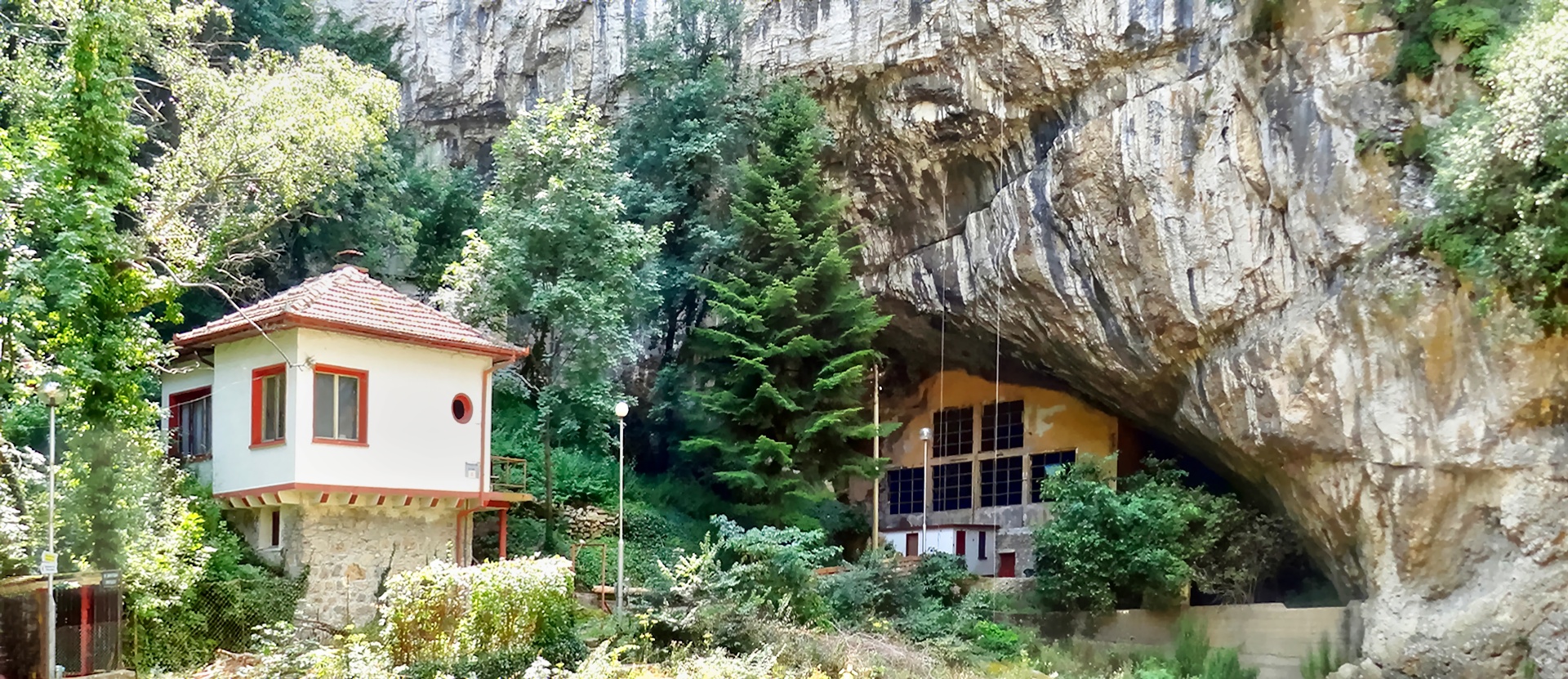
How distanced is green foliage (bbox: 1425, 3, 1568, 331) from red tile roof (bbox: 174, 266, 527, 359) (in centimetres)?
1349

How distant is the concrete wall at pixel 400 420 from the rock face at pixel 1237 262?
9.12 meters

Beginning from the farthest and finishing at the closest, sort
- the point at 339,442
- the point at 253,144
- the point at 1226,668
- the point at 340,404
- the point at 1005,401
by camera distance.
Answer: the point at 1005,401 → the point at 253,144 → the point at 1226,668 → the point at 340,404 → the point at 339,442

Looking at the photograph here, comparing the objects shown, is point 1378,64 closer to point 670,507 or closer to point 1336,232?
point 1336,232

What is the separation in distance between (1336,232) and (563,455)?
13121 millimetres

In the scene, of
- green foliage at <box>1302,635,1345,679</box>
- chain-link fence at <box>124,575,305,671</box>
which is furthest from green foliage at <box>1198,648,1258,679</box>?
chain-link fence at <box>124,575,305,671</box>

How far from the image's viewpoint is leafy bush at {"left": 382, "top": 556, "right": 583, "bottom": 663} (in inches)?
570

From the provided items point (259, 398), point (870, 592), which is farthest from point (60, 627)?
point (870, 592)

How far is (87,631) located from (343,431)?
508cm

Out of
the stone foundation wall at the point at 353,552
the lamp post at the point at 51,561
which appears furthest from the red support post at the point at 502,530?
the lamp post at the point at 51,561

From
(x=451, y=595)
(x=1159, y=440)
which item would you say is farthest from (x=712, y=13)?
(x=451, y=595)

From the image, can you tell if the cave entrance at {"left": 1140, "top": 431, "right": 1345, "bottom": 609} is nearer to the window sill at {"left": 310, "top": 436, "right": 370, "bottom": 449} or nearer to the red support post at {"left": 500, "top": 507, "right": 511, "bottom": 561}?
the red support post at {"left": 500, "top": 507, "right": 511, "bottom": 561}

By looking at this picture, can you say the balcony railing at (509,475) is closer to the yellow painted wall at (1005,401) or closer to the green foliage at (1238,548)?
the yellow painted wall at (1005,401)

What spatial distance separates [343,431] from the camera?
18797 millimetres

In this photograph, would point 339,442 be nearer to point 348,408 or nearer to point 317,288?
point 348,408
